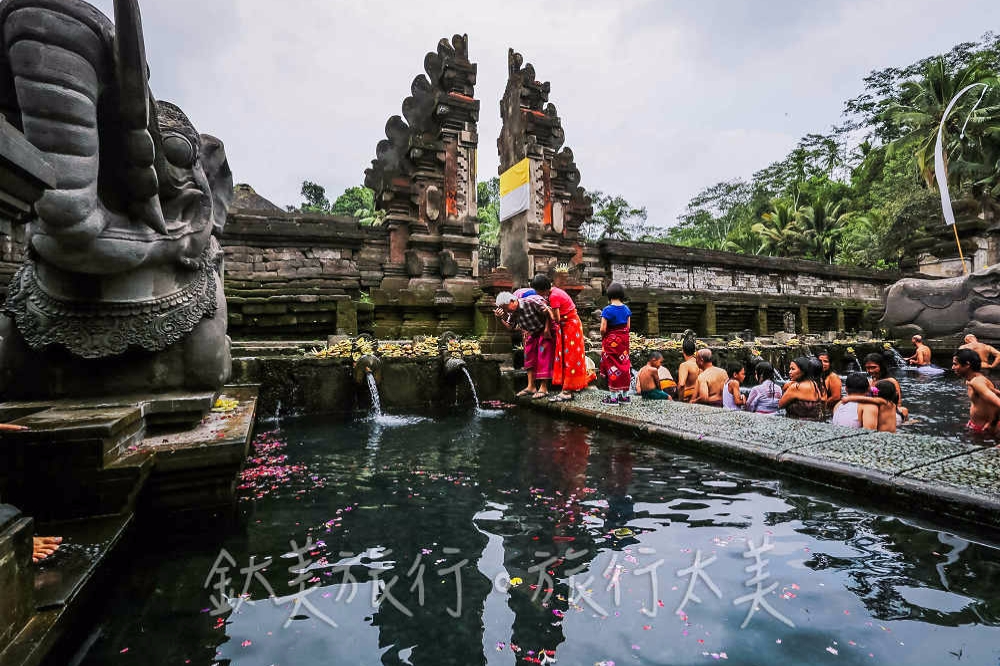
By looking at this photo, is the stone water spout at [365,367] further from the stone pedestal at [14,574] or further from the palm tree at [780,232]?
the palm tree at [780,232]

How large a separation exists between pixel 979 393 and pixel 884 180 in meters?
28.8

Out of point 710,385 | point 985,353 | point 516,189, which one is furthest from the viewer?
point 516,189

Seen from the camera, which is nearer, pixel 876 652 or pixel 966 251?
pixel 876 652

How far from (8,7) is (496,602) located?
2.84 meters

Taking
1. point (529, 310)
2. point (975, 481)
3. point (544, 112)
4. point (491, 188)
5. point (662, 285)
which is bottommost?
point (975, 481)

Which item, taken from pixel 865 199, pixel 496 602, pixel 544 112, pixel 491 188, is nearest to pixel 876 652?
pixel 496 602

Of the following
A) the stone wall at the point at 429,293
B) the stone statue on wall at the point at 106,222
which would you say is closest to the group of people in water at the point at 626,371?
the stone wall at the point at 429,293

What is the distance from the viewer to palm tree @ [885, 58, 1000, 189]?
20.5 m

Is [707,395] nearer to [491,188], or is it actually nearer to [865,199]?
[865,199]

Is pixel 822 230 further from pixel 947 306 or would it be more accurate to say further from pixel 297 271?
pixel 297 271

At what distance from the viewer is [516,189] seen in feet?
37.0

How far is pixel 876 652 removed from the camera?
1.39 meters

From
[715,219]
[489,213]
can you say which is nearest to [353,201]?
[489,213]

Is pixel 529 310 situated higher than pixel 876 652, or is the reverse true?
pixel 529 310
